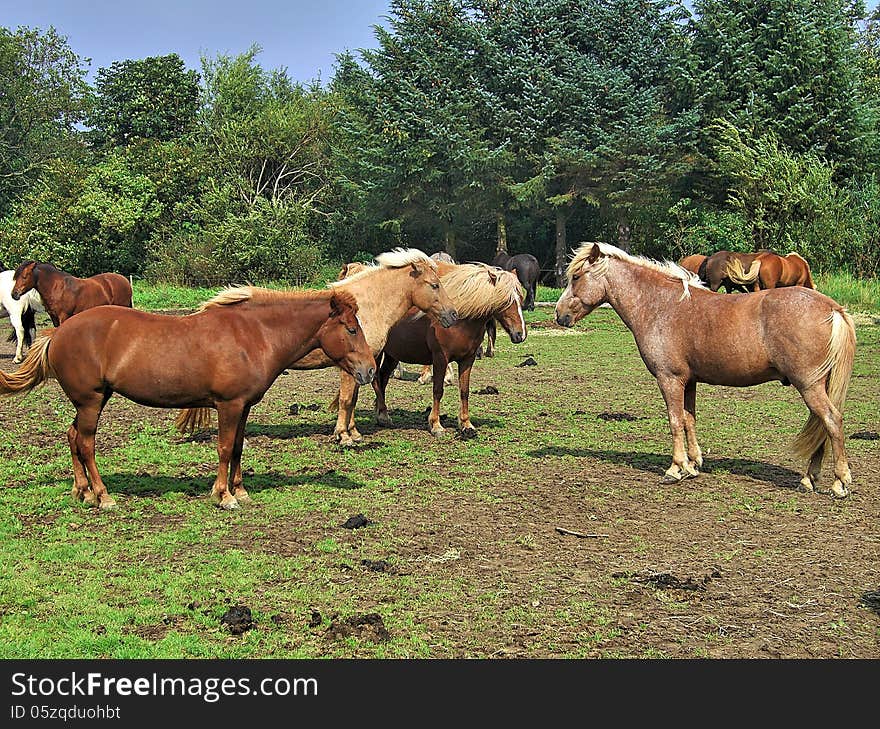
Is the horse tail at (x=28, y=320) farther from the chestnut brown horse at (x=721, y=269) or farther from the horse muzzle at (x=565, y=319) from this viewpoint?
the chestnut brown horse at (x=721, y=269)

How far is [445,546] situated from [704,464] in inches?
134

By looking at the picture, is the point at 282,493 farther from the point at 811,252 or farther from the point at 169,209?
the point at 169,209

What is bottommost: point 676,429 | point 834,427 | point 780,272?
point 676,429

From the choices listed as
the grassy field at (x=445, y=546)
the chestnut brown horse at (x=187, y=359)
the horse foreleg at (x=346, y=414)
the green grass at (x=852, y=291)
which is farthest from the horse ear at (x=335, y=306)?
the green grass at (x=852, y=291)

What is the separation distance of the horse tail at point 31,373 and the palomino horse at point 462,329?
432 centimetres

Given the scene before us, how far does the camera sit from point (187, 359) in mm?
6848

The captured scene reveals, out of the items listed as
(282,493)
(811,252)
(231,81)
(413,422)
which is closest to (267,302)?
(282,493)

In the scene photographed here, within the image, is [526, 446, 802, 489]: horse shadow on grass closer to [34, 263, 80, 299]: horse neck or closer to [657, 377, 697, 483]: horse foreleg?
[657, 377, 697, 483]: horse foreleg

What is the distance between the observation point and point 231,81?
149 ft

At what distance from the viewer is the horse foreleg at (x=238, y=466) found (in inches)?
280

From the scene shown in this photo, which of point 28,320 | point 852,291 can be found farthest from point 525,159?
point 28,320

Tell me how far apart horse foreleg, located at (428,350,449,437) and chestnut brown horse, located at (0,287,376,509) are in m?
2.87

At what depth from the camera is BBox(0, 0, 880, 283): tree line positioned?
32.3 meters

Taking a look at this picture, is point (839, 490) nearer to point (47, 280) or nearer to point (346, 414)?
point (346, 414)
